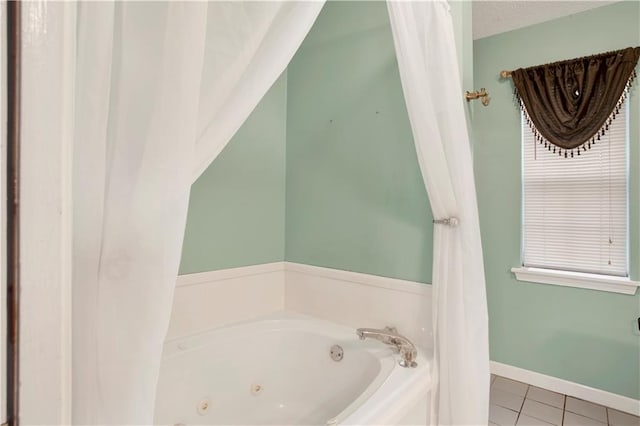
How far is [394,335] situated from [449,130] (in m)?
0.93

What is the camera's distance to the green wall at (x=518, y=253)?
2.17 metres

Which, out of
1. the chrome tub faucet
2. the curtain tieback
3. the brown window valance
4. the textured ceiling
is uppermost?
the textured ceiling

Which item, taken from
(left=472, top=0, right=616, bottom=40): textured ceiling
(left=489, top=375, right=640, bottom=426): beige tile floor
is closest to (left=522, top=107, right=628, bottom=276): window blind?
(left=472, top=0, right=616, bottom=40): textured ceiling

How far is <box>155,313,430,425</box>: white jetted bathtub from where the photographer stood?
4.73 ft

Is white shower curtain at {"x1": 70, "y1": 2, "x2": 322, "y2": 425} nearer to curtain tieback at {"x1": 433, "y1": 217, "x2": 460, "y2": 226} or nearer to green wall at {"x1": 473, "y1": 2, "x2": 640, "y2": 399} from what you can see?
curtain tieback at {"x1": 433, "y1": 217, "x2": 460, "y2": 226}

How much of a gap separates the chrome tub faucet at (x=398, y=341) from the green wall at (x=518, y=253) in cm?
145

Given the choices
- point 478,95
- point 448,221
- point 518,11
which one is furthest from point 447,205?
point 518,11

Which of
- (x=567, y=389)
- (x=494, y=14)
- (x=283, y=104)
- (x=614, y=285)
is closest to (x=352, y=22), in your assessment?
(x=283, y=104)

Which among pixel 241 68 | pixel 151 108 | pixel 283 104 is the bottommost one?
pixel 151 108

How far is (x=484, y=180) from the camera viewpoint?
2697mm

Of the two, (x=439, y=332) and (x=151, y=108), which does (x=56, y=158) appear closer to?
(x=151, y=108)

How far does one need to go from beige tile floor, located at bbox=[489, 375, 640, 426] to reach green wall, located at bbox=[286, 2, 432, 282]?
1.24 metres

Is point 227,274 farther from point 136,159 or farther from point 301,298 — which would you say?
point 136,159

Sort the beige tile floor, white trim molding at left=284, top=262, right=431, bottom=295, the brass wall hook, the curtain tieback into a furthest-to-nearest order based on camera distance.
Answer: the beige tile floor
white trim molding at left=284, top=262, right=431, bottom=295
the brass wall hook
the curtain tieback
